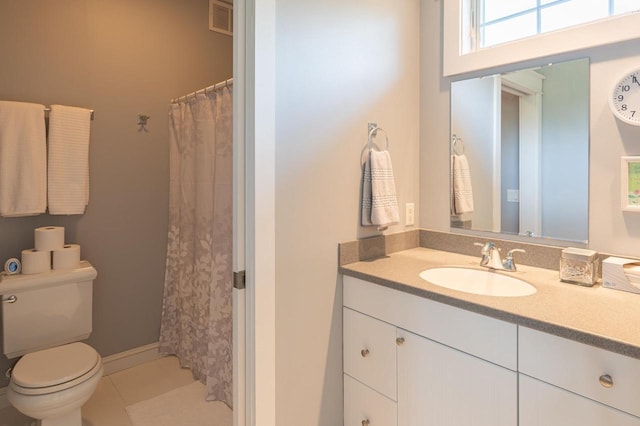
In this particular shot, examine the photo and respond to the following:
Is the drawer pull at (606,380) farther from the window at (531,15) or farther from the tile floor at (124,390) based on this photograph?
the tile floor at (124,390)

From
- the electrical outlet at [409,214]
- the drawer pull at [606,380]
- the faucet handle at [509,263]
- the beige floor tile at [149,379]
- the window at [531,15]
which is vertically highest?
the window at [531,15]

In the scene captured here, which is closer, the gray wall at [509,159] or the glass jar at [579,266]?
the glass jar at [579,266]

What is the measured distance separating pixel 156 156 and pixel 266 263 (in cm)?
166

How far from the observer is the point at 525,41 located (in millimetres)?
1553

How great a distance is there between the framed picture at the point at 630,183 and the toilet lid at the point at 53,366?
93.0 inches

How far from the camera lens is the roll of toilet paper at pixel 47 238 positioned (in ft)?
6.55

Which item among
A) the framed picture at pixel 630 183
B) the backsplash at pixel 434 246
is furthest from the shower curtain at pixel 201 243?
the framed picture at pixel 630 183

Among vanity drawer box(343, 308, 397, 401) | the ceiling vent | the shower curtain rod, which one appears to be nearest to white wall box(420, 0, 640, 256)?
vanity drawer box(343, 308, 397, 401)

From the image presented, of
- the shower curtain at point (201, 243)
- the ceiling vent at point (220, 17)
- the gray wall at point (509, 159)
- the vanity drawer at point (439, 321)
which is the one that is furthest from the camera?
the ceiling vent at point (220, 17)

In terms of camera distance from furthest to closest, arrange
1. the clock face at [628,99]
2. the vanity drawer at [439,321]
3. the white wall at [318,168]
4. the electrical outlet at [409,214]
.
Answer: the electrical outlet at [409,214] → the white wall at [318,168] → the clock face at [628,99] → the vanity drawer at [439,321]

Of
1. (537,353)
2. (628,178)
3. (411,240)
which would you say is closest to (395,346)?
(537,353)

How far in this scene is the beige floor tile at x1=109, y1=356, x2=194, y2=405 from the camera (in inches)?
85.4

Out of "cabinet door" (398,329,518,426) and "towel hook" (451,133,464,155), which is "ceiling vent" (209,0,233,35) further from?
"cabinet door" (398,329,518,426)

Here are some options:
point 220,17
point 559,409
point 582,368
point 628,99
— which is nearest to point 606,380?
point 582,368
